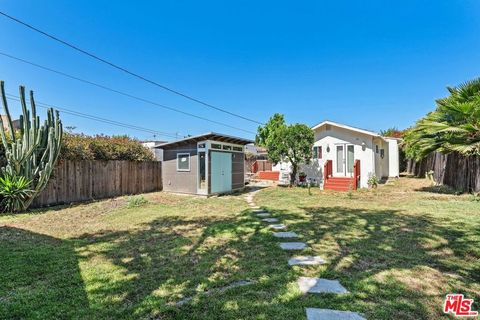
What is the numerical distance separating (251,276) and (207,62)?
53.3ft

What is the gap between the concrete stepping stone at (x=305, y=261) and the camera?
3666 mm

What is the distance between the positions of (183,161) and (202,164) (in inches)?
46.2

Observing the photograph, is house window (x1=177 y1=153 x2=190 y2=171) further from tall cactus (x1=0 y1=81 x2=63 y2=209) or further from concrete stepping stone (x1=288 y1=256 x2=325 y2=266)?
concrete stepping stone (x1=288 y1=256 x2=325 y2=266)

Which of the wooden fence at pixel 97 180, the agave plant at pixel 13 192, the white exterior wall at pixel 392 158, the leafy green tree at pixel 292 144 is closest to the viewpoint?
the agave plant at pixel 13 192

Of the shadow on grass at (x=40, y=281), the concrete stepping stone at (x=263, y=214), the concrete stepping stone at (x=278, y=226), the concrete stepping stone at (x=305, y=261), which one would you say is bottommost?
the shadow on grass at (x=40, y=281)

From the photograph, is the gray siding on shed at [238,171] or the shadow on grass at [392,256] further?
the gray siding on shed at [238,171]

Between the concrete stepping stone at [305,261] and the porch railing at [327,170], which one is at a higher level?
the porch railing at [327,170]

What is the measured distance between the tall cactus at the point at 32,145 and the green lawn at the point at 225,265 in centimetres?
170

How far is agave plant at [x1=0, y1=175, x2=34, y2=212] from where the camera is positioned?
7566 millimetres

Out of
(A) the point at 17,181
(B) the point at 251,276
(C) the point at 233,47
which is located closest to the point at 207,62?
(C) the point at 233,47

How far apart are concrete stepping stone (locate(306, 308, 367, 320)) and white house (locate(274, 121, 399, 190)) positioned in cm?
1161

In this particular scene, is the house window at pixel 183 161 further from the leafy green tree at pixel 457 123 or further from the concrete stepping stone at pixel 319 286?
the leafy green tree at pixel 457 123

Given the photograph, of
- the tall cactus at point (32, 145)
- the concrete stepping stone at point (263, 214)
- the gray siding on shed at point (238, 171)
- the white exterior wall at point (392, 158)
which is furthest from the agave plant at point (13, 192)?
the white exterior wall at point (392, 158)

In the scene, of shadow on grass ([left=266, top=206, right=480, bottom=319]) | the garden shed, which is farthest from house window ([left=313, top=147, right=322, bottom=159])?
shadow on grass ([left=266, top=206, right=480, bottom=319])
